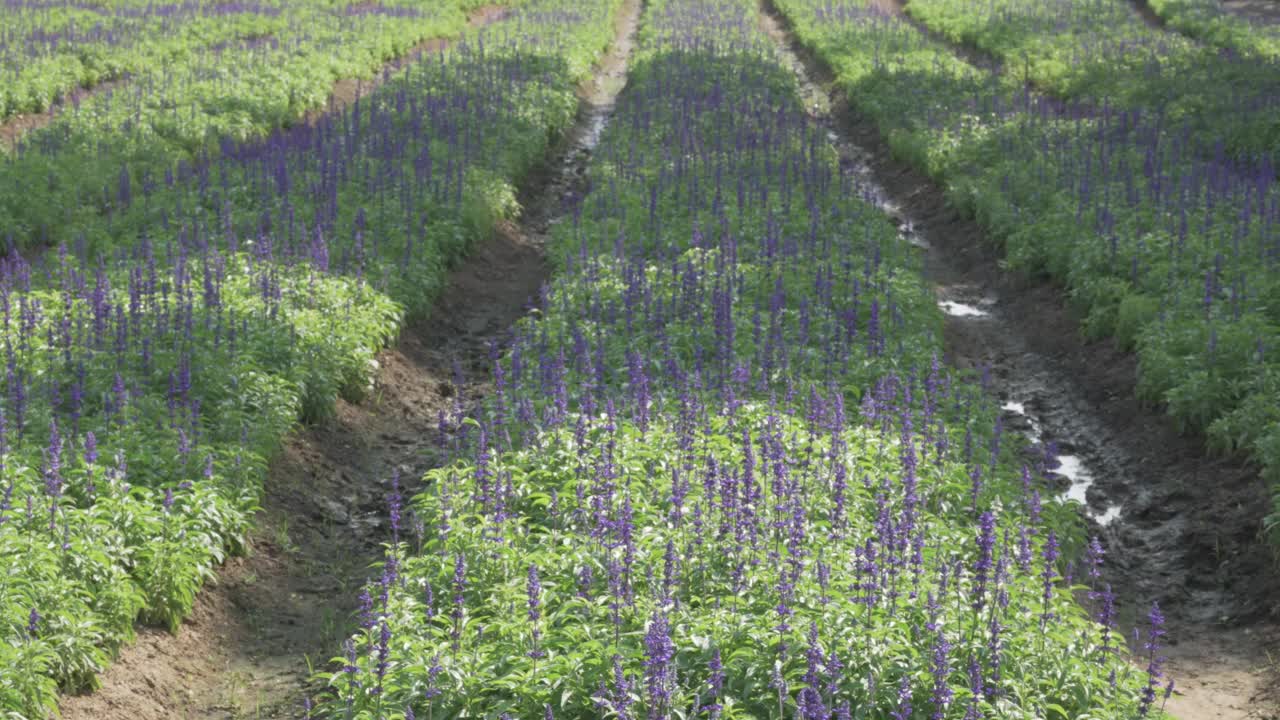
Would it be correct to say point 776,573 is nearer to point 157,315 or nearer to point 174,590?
point 174,590

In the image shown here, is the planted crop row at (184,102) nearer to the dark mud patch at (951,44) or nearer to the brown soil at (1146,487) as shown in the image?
the brown soil at (1146,487)

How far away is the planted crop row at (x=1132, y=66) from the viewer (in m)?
22.2

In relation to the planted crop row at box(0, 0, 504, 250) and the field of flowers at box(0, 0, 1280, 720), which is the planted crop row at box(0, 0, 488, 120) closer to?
the planted crop row at box(0, 0, 504, 250)

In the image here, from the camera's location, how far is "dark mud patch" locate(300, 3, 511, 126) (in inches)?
1079

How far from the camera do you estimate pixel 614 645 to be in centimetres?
694

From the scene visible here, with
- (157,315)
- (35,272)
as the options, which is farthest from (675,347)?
(35,272)

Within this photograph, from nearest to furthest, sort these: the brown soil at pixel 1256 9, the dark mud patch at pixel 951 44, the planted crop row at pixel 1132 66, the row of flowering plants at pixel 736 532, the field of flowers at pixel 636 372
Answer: the row of flowering plants at pixel 736 532, the field of flowers at pixel 636 372, the planted crop row at pixel 1132 66, the dark mud patch at pixel 951 44, the brown soil at pixel 1256 9

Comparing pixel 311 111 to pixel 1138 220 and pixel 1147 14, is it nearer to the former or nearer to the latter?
pixel 1138 220

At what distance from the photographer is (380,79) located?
33.0 meters

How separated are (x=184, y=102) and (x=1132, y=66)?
67.6 ft

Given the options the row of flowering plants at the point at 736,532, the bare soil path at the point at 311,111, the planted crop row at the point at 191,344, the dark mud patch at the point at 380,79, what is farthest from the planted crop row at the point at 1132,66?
the bare soil path at the point at 311,111

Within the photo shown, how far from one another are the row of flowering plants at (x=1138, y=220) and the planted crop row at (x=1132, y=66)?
62 cm

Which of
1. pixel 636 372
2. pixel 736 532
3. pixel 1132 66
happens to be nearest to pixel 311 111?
pixel 1132 66

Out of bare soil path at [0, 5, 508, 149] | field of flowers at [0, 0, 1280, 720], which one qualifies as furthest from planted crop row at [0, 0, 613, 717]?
bare soil path at [0, 5, 508, 149]
